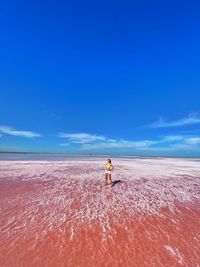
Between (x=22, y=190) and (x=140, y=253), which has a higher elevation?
(x=22, y=190)

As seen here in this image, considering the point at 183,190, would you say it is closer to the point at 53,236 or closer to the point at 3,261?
the point at 53,236

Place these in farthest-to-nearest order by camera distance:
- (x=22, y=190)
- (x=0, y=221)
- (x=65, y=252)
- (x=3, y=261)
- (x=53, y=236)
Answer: (x=22, y=190) → (x=0, y=221) → (x=53, y=236) → (x=65, y=252) → (x=3, y=261)

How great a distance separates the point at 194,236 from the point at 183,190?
7.58 meters

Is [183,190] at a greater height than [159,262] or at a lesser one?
greater

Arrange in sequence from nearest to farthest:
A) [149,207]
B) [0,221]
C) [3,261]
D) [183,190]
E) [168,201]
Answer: [3,261]
[0,221]
[149,207]
[168,201]
[183,190]

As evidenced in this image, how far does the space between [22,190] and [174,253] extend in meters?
9.40

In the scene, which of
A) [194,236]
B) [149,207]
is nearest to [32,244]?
[194,236]

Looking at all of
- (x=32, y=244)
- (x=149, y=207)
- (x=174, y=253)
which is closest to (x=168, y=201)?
(x=149, y=207)

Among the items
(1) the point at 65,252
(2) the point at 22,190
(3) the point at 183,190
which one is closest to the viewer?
(1) the point at 65,252

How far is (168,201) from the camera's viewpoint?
1059 cm

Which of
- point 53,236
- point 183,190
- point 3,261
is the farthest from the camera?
point 183,190

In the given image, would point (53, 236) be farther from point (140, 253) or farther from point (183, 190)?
point (183, 190)

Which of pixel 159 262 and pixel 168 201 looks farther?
pixel 168 201

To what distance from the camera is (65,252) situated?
527 cm
